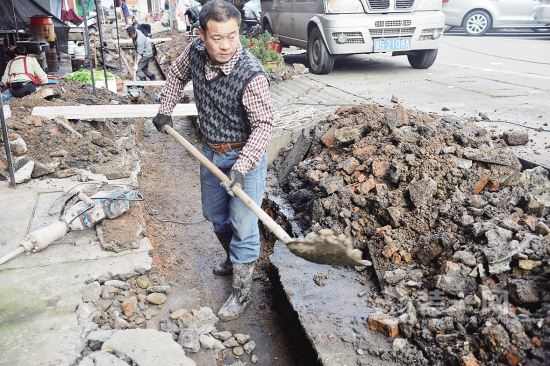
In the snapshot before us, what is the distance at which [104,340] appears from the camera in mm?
2639

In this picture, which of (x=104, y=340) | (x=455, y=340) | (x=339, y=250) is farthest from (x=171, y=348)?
(x=455, y=340)

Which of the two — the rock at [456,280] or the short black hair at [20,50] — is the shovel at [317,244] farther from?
the short black hair at [20,50]

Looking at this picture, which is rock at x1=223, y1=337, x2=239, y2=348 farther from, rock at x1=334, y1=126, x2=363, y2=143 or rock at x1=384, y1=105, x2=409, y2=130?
rock at x1=384, y1=105, x2=409, y2=130

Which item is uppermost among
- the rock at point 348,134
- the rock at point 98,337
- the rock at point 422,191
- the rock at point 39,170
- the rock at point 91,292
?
the rock at point 348,134

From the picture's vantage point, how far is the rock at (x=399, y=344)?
9.16 ft

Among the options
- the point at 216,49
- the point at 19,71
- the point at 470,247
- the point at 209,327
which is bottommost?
the point at 209,327

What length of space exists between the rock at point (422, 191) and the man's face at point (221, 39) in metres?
1.81

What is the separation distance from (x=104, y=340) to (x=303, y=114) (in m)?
4.28

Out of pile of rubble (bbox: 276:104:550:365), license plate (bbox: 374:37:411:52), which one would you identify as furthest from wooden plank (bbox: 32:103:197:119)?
license plate (bbox: 374:37:411:52)

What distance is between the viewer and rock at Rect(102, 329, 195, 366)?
2.54 meters

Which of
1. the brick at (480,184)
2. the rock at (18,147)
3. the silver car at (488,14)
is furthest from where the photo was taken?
the silver car at (488,14)

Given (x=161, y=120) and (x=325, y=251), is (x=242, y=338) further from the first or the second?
(x=161, y=120)

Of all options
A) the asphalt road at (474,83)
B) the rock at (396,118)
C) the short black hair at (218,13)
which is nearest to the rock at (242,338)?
the short black hair at (218,13)

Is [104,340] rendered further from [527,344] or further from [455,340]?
[527,344]
